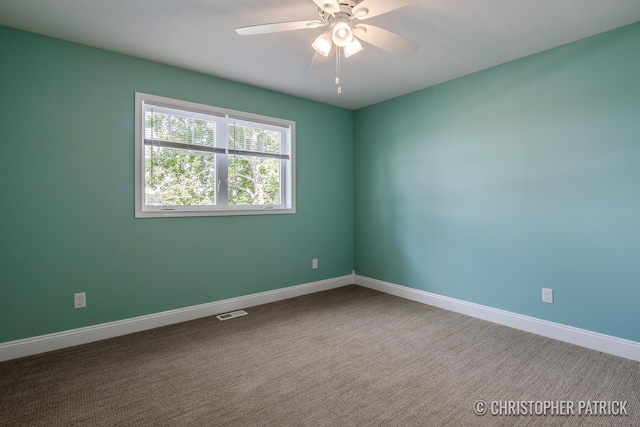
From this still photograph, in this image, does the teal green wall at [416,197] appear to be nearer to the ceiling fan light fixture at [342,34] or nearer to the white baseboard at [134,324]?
the white baseboard at [134,324]

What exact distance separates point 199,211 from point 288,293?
4.84ft

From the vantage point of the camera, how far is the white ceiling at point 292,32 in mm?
2082

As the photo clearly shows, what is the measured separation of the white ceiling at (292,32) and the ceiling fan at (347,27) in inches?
14.1

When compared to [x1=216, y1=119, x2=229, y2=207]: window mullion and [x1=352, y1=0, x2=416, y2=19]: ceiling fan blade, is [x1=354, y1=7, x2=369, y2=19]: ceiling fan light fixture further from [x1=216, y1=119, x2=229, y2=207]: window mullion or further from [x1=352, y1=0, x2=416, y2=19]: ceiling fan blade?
[x1=216, y1=119, x2=229, y2=207]: window mullion

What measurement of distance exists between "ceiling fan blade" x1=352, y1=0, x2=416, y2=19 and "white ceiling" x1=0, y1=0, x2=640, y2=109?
0.53 meters

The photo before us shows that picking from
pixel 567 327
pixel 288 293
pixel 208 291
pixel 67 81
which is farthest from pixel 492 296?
pixel 67 81

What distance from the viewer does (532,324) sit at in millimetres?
2789

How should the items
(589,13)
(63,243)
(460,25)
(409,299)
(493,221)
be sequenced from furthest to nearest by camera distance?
(409,299)
(493,221)
(63,243)
(460,25)
(589,13)

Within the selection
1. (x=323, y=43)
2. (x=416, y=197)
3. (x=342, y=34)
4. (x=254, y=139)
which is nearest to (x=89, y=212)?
(x=254, y=139)

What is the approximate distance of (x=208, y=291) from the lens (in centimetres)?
325

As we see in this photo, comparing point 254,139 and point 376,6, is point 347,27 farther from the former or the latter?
point 254,139

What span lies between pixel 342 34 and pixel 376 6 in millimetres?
231

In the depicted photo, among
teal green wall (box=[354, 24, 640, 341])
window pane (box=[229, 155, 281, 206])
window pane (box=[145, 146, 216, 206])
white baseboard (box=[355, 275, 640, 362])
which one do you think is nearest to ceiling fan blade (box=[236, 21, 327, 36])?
window pane (box=[145, 146, 216, 206])

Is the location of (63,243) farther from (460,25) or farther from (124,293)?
(460,25)
